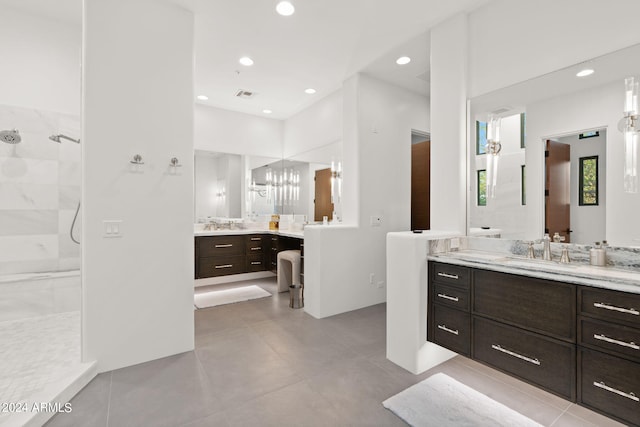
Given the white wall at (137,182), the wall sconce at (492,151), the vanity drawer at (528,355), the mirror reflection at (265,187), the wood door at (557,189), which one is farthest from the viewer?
the mirror reflection at (265,187)

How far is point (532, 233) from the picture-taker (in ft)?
7.29

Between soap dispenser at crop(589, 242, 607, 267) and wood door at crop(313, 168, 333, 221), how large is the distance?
10.1ft

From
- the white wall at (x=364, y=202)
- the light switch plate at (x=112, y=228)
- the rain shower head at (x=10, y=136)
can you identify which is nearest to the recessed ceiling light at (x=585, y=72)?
the white wall at (x=364, y=202)

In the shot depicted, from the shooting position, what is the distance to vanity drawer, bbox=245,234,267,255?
4852 millimetres

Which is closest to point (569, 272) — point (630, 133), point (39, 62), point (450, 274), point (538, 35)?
point (450, 274)

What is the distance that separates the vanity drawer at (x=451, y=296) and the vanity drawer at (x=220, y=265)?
3.29 metres

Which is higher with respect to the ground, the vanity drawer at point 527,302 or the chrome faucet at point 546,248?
the chrome faucet at point 546,248

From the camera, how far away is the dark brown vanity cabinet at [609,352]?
53.6 inches

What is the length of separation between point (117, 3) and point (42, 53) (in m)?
→ 1.55

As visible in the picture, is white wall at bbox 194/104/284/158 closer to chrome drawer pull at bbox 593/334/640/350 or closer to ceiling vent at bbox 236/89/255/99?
ceiling vent at bbox 236/89/255/99

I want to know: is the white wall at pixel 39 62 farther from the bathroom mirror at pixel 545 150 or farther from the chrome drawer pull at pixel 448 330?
the chrome drawer pull at pixel 448 330

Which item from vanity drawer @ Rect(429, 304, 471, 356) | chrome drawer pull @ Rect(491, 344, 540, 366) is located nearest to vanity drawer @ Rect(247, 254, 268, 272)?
vanity drawer @ Rect(429, 304, 471, 356)

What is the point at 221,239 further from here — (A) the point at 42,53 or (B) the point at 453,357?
(B) the point at 453,357

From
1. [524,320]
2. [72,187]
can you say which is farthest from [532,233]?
[72,187]
